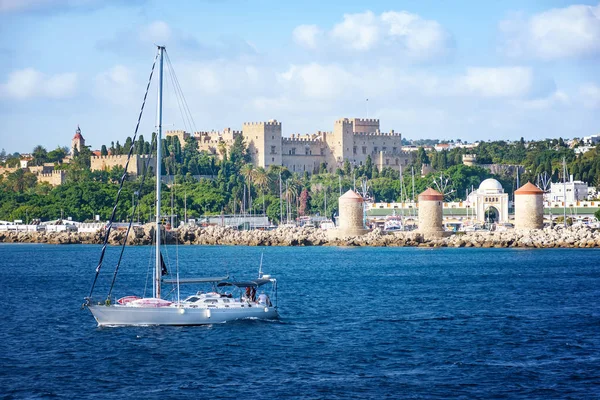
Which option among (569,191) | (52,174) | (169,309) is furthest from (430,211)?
(52,174)

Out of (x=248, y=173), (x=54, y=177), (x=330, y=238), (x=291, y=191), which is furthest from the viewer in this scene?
(x=54, y=177)

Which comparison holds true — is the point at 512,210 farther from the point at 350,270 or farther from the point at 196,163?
the point at 350,270

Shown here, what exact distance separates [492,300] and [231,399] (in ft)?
47.8

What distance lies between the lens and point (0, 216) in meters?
83.2

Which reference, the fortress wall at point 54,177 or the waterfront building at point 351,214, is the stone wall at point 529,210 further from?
the fortress wall at point 54,177

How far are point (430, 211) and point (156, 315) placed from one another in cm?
3814

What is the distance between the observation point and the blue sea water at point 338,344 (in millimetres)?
17656

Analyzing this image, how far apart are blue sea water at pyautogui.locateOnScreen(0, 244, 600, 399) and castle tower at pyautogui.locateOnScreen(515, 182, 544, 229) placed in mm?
20789

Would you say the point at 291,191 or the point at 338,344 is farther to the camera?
the point at 291,191

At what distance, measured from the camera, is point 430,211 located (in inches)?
2346

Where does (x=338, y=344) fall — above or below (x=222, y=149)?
below

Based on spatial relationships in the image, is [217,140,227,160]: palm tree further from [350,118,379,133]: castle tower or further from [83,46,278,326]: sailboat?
[83,46,278,326]: sailboat

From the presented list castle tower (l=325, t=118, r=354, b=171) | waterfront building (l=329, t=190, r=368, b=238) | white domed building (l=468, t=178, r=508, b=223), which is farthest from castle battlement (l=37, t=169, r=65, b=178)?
waterfront building (l=329, t=190, r=368, b=238)

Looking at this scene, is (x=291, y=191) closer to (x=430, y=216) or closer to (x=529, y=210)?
(x=430, y=216)
